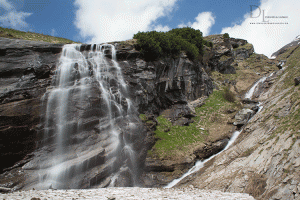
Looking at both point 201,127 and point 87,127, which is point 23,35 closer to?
point 87,127

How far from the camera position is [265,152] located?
11.3 m

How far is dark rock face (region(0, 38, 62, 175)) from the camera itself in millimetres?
12828

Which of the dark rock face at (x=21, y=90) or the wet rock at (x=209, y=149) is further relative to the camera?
the wet rock at (x=209, y=149)

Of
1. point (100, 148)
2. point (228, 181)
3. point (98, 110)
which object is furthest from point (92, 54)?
point (228, 181)

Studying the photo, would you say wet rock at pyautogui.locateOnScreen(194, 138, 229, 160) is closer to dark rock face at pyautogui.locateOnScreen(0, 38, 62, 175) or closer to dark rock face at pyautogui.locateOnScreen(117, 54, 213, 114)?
dark rock face at pyautogui.locateOnScreen(117, 54, 213, 114)

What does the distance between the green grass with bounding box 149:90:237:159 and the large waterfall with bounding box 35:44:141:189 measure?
3524 mm

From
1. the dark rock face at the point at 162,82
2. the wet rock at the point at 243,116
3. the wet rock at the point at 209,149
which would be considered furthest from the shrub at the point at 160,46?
the wet rock at the point at 209,149

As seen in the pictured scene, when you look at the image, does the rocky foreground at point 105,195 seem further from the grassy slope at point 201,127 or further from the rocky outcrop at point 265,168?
the grassy slope at point 201,127

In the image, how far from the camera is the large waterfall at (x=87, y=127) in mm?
13164

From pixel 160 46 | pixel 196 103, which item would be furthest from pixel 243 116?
pixel 160 46

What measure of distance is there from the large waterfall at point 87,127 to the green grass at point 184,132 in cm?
352

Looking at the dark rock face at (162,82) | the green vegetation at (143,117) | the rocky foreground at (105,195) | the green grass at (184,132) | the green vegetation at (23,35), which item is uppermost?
the green vegetation at (23,35)

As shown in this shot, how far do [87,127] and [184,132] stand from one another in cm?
1297

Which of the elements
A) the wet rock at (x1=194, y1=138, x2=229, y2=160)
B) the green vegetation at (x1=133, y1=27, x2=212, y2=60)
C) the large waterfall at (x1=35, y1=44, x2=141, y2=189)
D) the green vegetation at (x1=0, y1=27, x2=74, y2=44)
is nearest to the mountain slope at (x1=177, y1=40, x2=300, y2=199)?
the wet rock at (x1=194, y1=138, x2=229, y2=160)
